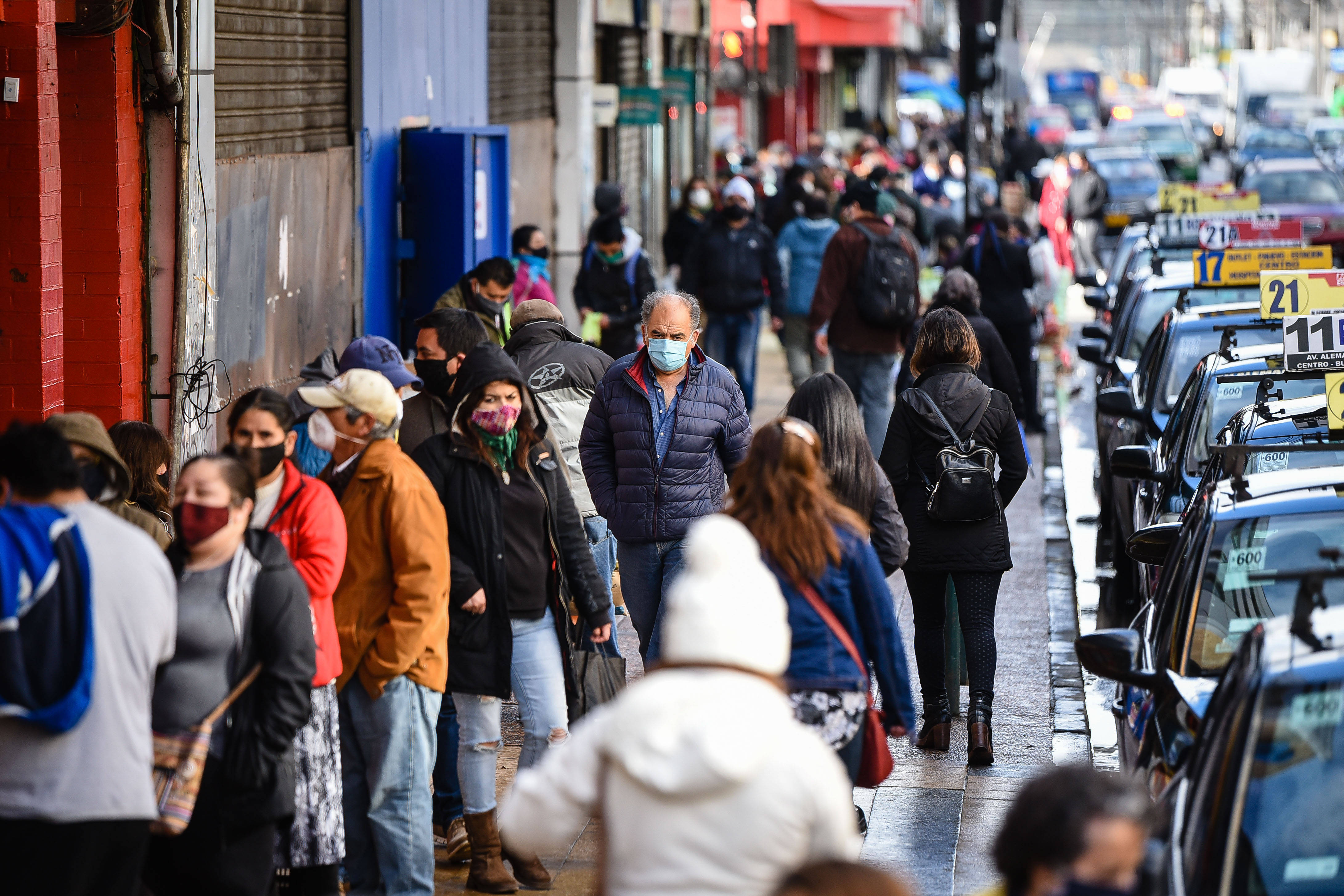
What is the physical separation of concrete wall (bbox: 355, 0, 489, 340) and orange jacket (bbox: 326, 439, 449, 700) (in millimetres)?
7126

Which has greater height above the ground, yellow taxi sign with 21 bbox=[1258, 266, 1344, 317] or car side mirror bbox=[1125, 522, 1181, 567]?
yellow taxi sign with 21 bbox=[1258, 266, 1344, 317]

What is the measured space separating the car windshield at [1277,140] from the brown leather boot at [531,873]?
41930 millimetres

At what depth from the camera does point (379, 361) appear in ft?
25.4

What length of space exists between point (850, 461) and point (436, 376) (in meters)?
1.69

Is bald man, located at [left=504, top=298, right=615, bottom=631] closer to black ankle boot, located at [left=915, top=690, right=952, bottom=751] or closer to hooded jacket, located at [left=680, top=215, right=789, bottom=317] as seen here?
black ankle boot, located at [left=915, top=690, right=952, bottom=751]

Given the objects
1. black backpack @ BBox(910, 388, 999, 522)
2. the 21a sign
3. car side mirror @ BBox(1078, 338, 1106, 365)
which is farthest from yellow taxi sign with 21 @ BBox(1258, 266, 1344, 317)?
black backpack @ BBox(910, 388, 999, 522)

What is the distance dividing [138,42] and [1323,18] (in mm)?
123620

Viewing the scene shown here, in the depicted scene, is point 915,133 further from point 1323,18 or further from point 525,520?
point 1323,18

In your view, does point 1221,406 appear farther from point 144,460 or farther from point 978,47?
point 978,47

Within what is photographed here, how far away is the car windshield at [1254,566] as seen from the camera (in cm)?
602

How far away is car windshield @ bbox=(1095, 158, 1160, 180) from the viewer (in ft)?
127

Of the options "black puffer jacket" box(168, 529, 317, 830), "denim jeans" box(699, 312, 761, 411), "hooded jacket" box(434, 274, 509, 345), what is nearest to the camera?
"black puffer jacket" box(168, 529, 317, 830)

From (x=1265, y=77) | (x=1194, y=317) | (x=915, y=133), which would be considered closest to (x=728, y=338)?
(x=1194, y=317)

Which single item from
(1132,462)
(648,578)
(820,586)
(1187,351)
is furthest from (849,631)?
(1187,351)
